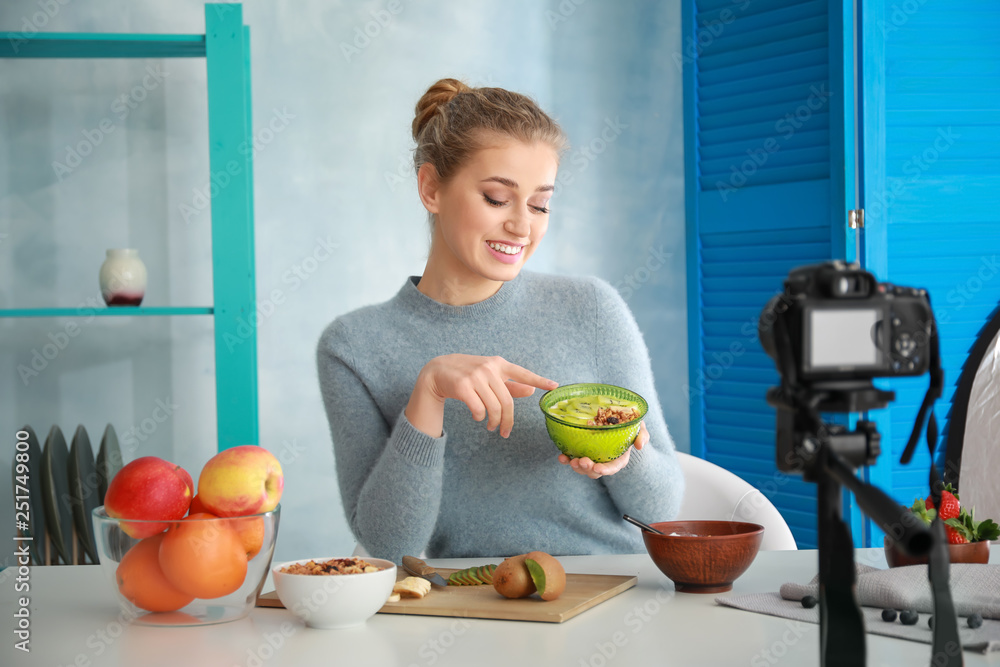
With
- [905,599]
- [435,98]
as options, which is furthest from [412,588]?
[435,98]

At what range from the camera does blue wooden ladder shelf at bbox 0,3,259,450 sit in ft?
7.47

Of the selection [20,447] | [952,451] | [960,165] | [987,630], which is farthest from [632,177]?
[987,630]

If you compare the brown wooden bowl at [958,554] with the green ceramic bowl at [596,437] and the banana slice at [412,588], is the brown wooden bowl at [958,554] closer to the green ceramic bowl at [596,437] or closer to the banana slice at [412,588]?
the green ceramic bowl at [596,437]

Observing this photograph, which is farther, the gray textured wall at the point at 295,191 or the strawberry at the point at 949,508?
the gray textured wall at the point at 295,191

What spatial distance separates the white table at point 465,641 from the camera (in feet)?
2.81

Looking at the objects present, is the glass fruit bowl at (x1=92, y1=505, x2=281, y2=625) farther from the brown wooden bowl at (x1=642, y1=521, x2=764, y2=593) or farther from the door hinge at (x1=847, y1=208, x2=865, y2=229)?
the door hinge at (x1=847, y1=208, x2=865, y2=229)

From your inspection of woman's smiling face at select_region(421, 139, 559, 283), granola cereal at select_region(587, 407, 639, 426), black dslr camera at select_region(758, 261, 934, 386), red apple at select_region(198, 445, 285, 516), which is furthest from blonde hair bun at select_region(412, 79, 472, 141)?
black dslr camera at select_region(758, 261, 934, 386)

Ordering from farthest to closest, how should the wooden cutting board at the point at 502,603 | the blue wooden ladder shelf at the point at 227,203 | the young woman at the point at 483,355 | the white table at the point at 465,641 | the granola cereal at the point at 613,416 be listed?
the blue wooden ladder shelf at the point at 227,203 < the young woman at the point at 483,355 < the granola cereal at the point at 613,416 < the wooden cutting board at the point at 502,603 < the white table at the point at 465,641

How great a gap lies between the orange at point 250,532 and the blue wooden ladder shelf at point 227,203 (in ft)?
4.52

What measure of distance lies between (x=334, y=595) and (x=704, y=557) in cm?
40

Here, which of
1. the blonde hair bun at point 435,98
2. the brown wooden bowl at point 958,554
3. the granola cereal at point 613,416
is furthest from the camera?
the blonde hair bun at point 435,98

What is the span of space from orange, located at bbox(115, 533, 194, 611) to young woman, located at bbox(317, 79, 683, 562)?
Result: 46 centimetres

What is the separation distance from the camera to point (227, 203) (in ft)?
7.54

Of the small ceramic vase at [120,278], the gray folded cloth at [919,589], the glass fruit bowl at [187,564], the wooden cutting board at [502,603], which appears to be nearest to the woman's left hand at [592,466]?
the wooden cutting board at [502,603]
